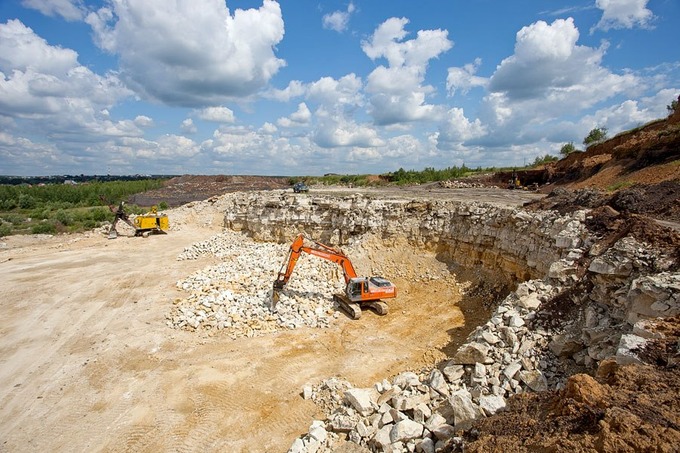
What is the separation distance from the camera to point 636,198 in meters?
14.0

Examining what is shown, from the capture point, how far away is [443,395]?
24.3ft

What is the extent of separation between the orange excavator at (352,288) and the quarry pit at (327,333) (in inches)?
21.6

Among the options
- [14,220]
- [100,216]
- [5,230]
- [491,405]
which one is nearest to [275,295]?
[491,405]

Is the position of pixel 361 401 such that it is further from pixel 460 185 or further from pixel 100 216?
pixel 100 216

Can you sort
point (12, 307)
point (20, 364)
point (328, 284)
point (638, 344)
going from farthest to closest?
point (328, 284)
point (12, 307)
point (20, 364)
point (638, 344)

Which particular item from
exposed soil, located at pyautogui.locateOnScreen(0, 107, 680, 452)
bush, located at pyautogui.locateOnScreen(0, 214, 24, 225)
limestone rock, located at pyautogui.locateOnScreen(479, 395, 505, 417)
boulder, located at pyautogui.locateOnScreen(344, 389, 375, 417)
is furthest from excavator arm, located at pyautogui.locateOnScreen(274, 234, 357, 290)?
bush, located at pyautogui.locateOnScreen(0, 214, 24, 225)

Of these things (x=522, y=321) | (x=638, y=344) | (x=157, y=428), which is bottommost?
(x=157, y=428)

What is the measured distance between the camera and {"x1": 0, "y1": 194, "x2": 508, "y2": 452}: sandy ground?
8.32 metres

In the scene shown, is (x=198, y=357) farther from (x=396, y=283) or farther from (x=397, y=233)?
(x=397, y=233)

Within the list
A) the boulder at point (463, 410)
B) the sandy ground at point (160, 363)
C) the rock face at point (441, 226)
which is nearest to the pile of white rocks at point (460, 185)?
the rock face at point (441, 226)

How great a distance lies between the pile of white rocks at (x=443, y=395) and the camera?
6.09 meters

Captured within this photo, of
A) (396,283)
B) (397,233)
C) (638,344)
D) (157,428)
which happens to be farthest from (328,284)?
(638,344)

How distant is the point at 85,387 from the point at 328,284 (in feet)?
31.7

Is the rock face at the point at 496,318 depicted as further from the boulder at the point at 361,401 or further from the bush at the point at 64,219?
the bush at the point at 64,219
